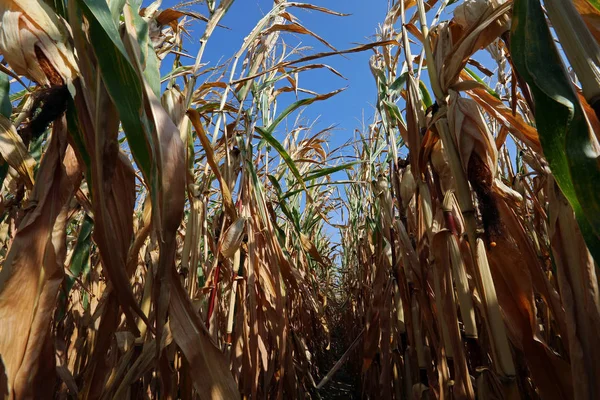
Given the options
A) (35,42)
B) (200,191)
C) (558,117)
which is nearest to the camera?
(558,117)

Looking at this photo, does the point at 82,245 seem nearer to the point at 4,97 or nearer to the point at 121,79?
the point at 4,97

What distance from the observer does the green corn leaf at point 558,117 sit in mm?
257

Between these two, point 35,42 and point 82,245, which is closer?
point 35,42

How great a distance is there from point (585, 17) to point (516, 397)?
0.43 m

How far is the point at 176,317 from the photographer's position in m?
0.37

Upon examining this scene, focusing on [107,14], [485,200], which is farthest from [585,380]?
[107,14]

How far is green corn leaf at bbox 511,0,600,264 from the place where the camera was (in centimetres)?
26

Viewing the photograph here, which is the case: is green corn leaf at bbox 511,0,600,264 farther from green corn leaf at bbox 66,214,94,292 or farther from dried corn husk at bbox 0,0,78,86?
green corn leaf at bbox 66,214,94,292

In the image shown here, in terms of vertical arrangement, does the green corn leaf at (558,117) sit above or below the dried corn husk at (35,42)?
below

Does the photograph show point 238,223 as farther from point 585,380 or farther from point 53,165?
point 585,380

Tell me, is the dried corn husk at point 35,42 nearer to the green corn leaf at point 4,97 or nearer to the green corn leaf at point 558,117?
the green corn leaf at point 4,97

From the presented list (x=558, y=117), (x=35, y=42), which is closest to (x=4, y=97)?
(x=35, y=42)

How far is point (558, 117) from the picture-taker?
28cm

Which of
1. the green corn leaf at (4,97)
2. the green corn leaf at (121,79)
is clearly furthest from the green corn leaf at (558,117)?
the green corn leaf at (4,97)
